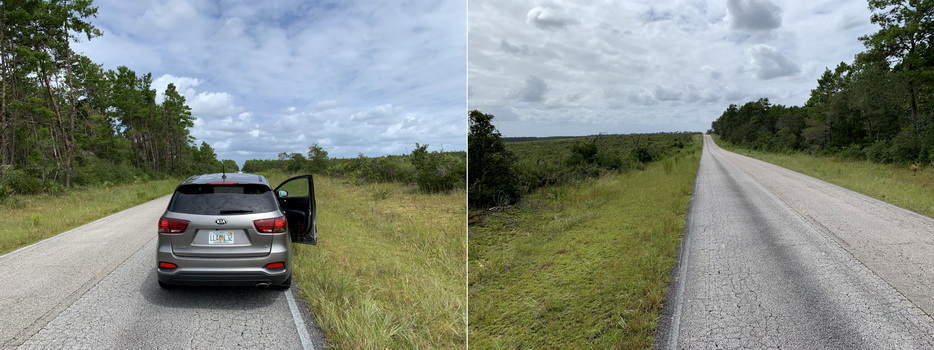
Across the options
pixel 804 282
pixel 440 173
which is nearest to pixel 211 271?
pixel 804 282

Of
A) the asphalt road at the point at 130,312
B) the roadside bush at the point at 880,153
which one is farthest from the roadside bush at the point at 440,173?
the roadside bush at the point at 880,153

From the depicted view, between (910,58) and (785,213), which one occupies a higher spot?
(910,58)

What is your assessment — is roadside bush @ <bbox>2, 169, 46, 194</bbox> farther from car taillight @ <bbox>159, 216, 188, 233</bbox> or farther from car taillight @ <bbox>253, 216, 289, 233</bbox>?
car taillight @ <bbox>253, 216, 289, 233</bbox>

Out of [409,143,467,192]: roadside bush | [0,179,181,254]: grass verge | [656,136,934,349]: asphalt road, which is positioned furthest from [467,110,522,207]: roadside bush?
[0,179,181,254]: grass verge

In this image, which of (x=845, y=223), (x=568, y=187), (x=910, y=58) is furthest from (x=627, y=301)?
(x=910, y=58)

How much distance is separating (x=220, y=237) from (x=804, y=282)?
6.33m

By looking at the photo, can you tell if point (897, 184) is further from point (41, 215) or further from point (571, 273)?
point (41, 215)

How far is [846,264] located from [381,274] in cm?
586

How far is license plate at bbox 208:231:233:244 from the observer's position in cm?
500

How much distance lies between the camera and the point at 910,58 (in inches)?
848

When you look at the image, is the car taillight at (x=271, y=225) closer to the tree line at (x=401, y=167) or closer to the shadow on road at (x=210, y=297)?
the shadow on road at (x=210, y=297)

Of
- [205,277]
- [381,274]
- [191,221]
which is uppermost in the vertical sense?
[191,221]

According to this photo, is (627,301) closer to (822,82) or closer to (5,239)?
(5,239)

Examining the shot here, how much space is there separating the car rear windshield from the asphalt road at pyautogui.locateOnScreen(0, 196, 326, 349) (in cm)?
98
